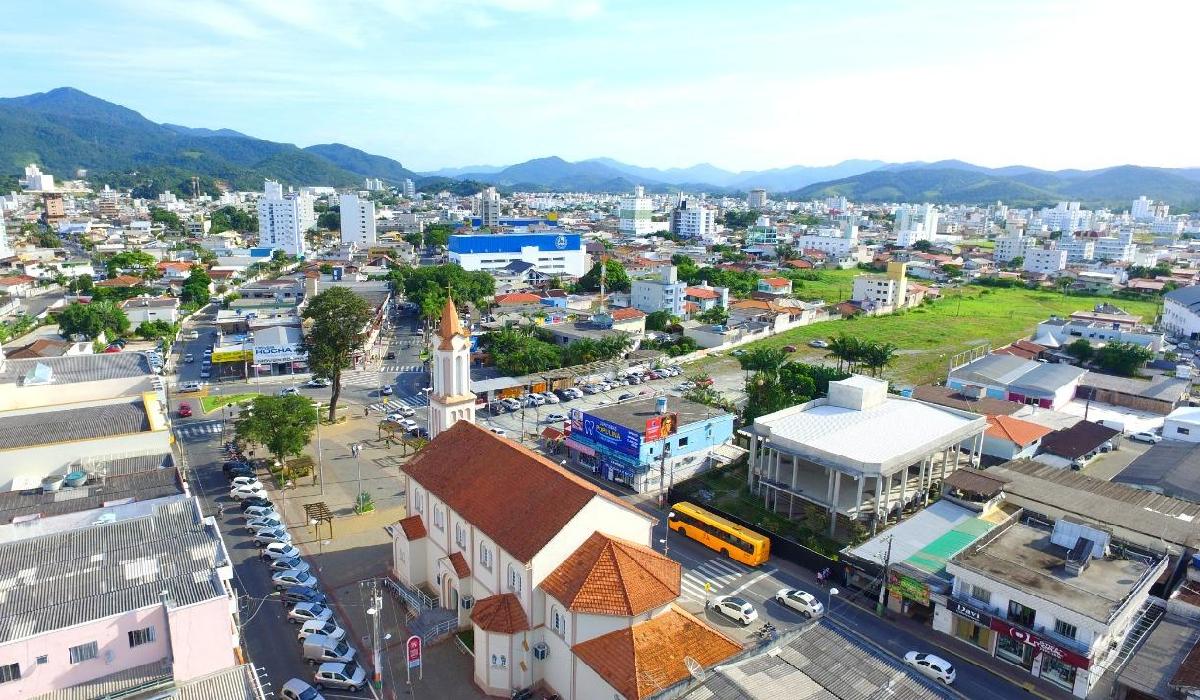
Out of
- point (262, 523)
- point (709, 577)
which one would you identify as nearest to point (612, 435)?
point (709, 577)

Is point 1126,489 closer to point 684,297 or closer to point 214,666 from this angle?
point 214,666

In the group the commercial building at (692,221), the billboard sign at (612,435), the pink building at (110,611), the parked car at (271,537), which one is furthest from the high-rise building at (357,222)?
the pink building at (110,611)

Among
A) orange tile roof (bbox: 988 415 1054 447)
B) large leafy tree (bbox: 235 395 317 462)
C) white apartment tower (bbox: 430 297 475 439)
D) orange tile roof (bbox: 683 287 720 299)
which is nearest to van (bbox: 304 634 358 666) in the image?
white apartment tower (bbox: 430 297 475 439)

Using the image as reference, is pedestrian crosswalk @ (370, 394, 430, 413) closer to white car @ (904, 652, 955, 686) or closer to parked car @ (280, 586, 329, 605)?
parked car @ (280, 586, 329, 605)

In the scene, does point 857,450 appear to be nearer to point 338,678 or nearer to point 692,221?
point 338,678

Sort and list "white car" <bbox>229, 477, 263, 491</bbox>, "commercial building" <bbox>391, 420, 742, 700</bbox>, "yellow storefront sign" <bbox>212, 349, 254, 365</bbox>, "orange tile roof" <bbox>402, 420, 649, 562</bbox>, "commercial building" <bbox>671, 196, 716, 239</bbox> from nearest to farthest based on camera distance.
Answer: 1. "commercial building" <bbox>391, 420, 742, 700</bbox>
2. "orange tile roof" <bbox>402, 420, 649, 562</bbox>
3. "white car" <bbox>229, 477, 263, 491</bbox>
4. "yellow storefront sign" <bbox>212, 349, 254, 365</bbox>
5. "commercial building" <bbox>671, 196, 716, 239</bbox>

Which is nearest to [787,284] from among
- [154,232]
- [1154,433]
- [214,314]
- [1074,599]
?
[1154,433]
